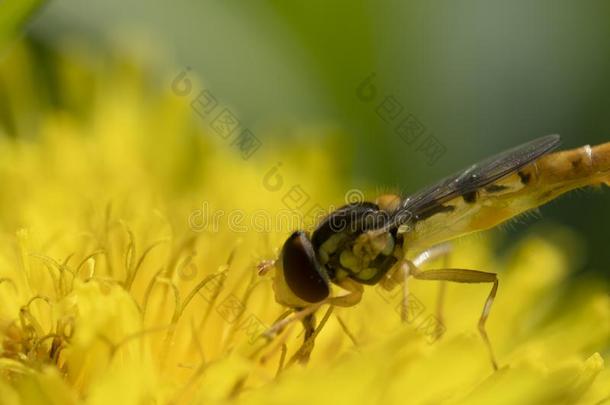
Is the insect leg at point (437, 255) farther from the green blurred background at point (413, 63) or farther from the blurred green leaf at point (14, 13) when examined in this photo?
the blurred green leaf at point (14, 13)

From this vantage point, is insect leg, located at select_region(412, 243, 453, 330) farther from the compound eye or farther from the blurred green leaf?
the blurred green leaf

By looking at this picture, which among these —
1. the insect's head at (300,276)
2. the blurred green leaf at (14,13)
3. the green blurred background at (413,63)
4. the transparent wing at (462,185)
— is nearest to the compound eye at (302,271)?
the insect's head at (300,276)

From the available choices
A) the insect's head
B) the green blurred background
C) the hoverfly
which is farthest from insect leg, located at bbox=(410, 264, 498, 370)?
the green blurred background

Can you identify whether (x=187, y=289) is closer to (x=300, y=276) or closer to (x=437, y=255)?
(x=300, y=276)

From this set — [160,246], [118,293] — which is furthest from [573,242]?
[118,293]

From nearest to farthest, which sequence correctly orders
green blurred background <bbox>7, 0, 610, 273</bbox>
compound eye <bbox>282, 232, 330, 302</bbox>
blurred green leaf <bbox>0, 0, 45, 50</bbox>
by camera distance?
blurred green leaf <bbox>0, 0, 45, 50</bbox> < compound eye <bbox>282, 232, 330, 302</bbox> < green blurred background <bbox>7, 0, 610, 273</bbox>

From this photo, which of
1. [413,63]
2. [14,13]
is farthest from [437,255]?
[14,13]

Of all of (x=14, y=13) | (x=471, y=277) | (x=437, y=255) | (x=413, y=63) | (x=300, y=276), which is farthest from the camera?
(x=413, y=63)

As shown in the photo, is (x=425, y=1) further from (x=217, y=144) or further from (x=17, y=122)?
(x=17, y=122)
